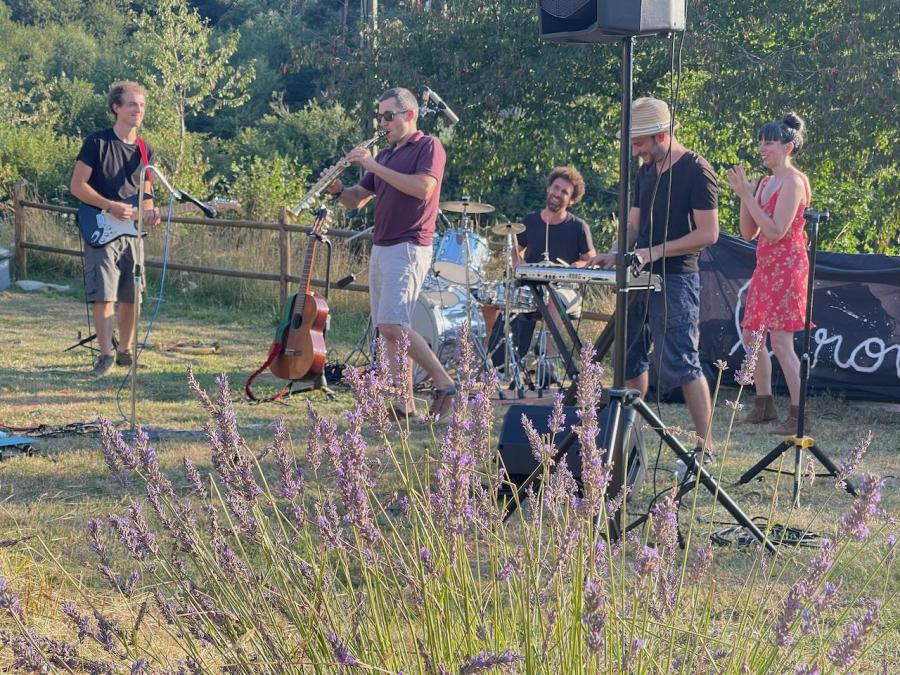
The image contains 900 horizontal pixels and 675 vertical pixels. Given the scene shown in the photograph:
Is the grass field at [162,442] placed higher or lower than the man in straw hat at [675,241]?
lower

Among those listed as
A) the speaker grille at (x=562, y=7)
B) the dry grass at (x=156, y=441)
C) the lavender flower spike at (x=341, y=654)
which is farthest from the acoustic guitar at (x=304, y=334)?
the lavender flower spike at (x=341, y=654)

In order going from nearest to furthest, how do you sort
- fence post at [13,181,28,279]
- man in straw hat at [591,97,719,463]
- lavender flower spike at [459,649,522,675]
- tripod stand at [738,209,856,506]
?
lavender flower spike at [459,649,522,675], tripod stand at [738,209,856,506], man in straw hat at [591,97,719,463], fence post at [13,181,28,279]

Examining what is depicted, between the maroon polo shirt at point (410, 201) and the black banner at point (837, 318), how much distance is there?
107 inches

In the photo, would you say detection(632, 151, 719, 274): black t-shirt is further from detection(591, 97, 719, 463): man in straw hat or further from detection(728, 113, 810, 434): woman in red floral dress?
detection(728, 113, 810, 434): woman in red floral dress

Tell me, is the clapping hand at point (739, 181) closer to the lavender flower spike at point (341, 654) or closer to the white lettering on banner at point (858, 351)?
the white lettering on banner at point (858, 351)

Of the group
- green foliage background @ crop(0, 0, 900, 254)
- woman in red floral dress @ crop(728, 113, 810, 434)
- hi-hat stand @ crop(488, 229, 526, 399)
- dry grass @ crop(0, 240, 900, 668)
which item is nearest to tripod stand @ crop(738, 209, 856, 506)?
dry grass @ crop(0, 240, 900, 668)

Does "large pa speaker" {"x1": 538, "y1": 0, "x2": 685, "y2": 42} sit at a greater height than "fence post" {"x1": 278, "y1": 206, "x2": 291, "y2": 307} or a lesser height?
greater

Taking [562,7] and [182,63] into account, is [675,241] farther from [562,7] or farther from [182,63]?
[182,63]

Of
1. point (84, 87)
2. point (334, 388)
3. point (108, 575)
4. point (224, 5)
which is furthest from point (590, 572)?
point (224, 5)

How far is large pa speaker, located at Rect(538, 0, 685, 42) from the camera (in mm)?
3789

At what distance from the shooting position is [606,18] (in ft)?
12.4

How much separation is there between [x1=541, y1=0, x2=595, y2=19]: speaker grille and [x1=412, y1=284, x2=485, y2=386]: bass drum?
4.61m

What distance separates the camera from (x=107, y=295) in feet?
25.8

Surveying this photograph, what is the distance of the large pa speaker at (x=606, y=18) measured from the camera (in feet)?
12.4
